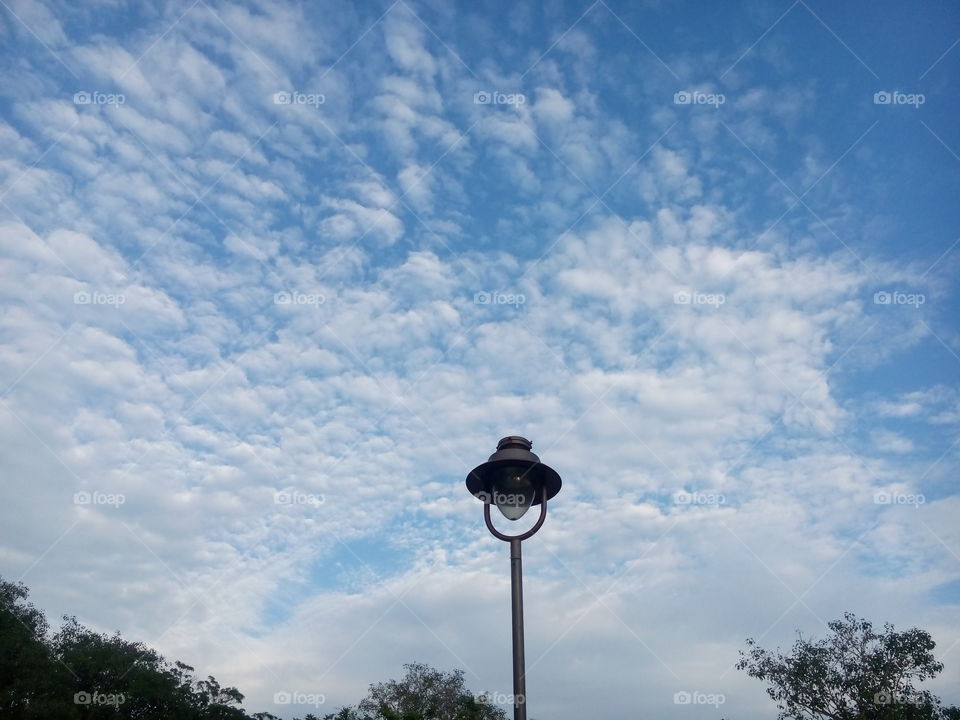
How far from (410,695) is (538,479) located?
4465cm

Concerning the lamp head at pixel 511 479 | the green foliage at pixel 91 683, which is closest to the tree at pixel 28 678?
the green foliage at pixel 91 683

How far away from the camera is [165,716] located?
36.8m

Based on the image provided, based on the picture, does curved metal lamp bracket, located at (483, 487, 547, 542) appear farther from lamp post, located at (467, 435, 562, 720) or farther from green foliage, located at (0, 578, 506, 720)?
green foliage, located at (0, 578, 506, 720)

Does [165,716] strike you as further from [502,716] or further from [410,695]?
[502,716]

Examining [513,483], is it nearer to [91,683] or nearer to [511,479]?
[511,479]
